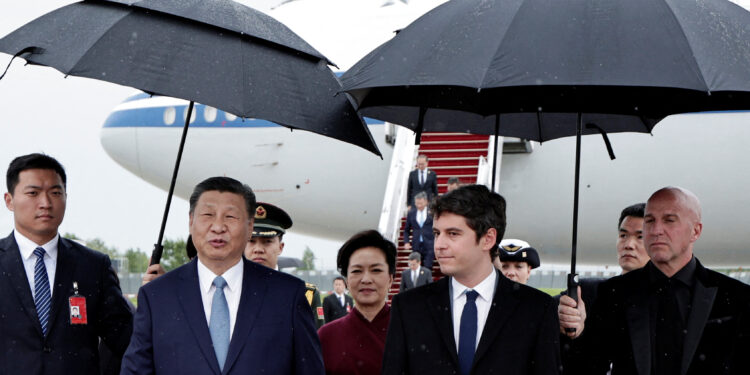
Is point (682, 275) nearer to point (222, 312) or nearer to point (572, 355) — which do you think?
point (572, 355)

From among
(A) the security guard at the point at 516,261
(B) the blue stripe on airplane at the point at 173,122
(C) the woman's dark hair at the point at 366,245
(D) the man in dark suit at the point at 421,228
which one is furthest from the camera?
(B) the blue stripe on airplane at the point at 173,122

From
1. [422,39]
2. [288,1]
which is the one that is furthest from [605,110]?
[288,1]

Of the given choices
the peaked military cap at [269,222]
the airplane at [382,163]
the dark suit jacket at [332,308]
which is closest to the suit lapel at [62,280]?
the peaked military cap at [269,222]

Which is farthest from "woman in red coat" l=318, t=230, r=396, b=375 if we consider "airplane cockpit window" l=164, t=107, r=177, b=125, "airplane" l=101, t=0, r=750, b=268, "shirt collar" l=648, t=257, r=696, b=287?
"airplane cockpit window" l=164, t=107, r=177, b=125

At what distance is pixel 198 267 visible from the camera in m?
3.97

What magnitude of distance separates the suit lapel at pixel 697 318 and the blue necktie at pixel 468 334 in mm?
1018

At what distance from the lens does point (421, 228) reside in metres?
15.0

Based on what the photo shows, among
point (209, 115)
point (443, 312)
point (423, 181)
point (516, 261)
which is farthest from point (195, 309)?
point (209, 115)

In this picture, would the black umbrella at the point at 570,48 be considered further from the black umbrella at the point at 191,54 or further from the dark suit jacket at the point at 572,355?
the dark suit jacket at the point at 572,355

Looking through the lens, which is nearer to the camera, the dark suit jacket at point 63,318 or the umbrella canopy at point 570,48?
the umbrella canopy at point 570,48

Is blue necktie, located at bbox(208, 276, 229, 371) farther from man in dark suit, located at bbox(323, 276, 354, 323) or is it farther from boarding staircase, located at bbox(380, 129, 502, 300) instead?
boarding staircase, located at bbox(380, 129, 502, 300)

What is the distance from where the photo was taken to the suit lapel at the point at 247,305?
3.79 metres

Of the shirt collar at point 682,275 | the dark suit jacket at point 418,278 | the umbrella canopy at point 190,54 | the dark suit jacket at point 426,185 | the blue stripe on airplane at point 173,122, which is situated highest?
the blue stripe on airplane at point 173,122

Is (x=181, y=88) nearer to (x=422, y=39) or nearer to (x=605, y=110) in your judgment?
(x=422, y=39)
